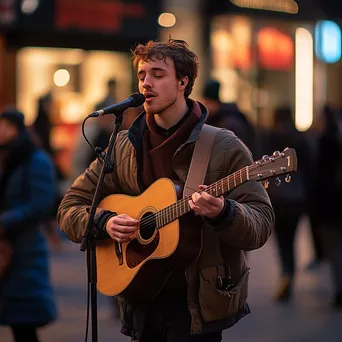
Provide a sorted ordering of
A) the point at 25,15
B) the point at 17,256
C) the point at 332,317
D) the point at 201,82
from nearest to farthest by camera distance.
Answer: the point at 17,256 → the point at 332,317 → the point at 25,15 → the point at 201,82

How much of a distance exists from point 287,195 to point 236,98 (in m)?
9.60

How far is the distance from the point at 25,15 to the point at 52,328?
8042 millimetres

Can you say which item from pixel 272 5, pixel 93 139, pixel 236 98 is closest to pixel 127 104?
pixel 93 139

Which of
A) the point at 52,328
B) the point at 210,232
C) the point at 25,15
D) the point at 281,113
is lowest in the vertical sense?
the point at 52,328

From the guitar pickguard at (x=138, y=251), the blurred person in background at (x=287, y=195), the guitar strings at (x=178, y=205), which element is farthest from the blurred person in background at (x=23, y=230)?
the blurred person in background at (x=287, y=195)

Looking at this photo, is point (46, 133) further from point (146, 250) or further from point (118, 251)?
point (146, 250)

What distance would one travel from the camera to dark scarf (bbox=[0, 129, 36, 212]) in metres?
6.63

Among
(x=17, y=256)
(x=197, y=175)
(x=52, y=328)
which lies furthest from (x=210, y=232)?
(x=52, y=328)

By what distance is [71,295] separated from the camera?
33.1 ft

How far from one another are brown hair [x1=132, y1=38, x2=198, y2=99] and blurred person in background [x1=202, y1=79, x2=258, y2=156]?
12.6 feet

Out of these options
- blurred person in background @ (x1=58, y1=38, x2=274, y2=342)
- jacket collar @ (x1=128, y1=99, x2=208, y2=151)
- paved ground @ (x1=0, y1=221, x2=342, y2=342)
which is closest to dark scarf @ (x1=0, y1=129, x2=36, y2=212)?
paved ground @ (x1=0, y1=221, x2=342, y2=342)

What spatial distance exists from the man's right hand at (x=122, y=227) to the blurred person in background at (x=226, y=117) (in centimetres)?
399

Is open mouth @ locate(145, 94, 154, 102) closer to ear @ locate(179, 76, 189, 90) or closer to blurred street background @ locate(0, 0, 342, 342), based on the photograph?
ear @ locate(179, 76, 189, 90)

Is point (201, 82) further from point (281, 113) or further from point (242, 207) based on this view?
point (242, 207)
